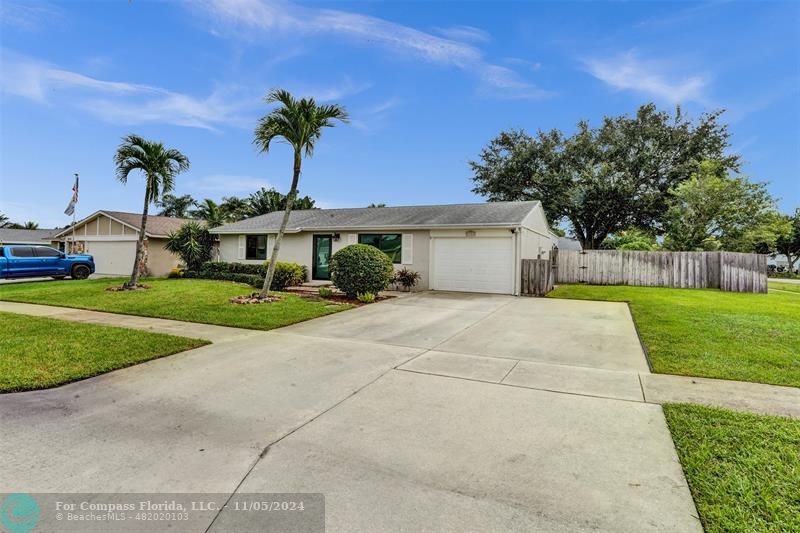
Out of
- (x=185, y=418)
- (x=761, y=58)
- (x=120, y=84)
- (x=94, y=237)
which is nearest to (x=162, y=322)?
(x=185, y=418)

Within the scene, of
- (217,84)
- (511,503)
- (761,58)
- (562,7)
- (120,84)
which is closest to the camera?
(511,503)

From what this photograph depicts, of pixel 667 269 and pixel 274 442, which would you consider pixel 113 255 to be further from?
pixel 667 269

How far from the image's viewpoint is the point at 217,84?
44.0 feet

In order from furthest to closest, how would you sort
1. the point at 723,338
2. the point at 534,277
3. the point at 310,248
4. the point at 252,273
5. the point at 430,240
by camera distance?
the point at 310,248 → the point at 252,273 → the point at 430,240 → the point at 534,277 → the point at 723,338

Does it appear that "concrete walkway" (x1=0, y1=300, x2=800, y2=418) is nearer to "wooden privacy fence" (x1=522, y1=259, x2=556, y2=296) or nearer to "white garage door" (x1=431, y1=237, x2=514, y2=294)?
"wooden privacy fence" (x1=522, y1=259, x2=556, y2=296)

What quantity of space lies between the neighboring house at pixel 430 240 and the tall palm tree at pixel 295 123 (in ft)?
16.5

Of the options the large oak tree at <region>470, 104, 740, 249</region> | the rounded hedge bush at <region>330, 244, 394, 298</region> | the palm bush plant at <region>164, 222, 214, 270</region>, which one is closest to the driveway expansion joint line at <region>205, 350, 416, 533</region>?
the rounded hedge bush at <region>330, 244, 394, 298</region>

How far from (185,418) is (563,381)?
413cm

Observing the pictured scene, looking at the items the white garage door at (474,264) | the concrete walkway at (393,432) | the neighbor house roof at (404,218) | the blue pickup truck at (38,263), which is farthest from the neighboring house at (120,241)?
the concrete walkway at (393,432)

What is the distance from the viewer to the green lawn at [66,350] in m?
4.69

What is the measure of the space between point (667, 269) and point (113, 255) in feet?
93.5

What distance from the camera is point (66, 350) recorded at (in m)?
5.78

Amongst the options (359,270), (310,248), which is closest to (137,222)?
(310,248)

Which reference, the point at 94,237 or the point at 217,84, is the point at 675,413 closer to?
the point at 217,84
